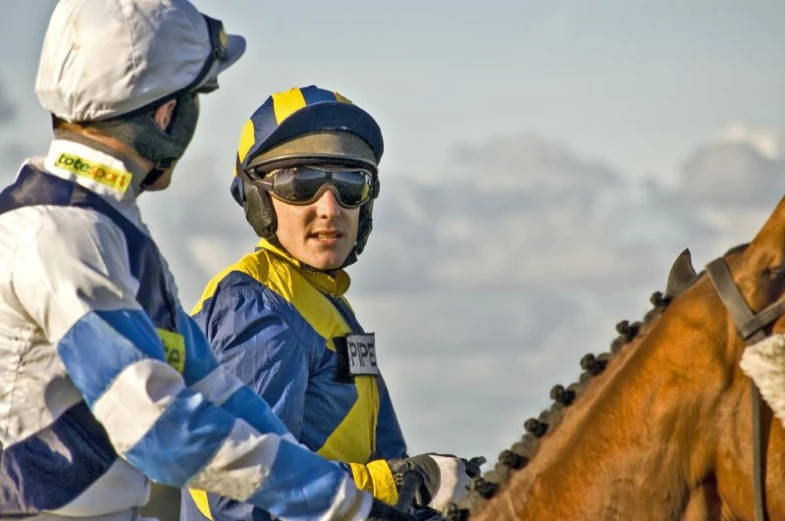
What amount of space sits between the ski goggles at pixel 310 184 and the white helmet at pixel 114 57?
98.5 inches

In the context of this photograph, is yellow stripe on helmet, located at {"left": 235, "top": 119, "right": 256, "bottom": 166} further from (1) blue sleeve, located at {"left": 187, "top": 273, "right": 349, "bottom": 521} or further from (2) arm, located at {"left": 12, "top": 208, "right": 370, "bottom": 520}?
(2) arm, located at {"left": 12, "top": 208, "right": 370, "bottom": 520}

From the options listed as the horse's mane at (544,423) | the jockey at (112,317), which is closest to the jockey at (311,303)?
the horse's mane at (544,423)

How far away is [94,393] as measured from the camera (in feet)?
11.7

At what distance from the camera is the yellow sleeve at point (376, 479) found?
19.0 feet

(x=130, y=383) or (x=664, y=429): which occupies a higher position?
(x=130, y=383)

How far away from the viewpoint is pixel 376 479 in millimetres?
5832

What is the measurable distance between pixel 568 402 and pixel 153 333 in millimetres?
1055

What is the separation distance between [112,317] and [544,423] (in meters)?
1.13

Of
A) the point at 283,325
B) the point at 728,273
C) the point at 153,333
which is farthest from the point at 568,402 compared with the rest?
the point at 283,325

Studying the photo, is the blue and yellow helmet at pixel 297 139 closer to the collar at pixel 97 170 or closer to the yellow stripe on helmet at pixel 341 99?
the yellow stripe on helmet at pixel 341 99

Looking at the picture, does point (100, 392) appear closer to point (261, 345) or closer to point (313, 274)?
point (261, 345)

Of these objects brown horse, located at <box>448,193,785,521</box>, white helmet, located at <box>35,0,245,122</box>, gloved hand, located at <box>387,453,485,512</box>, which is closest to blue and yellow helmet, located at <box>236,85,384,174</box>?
gloved hand, located at <box>387,453,485,512</box>

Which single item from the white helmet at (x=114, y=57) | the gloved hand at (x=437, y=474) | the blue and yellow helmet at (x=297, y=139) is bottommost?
the gloved hand at (x=437, y=474)

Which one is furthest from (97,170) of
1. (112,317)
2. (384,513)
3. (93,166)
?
(384,513)
